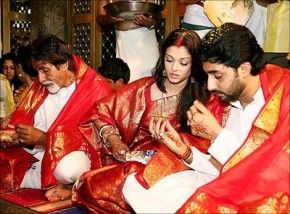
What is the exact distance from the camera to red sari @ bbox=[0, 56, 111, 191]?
3576mm

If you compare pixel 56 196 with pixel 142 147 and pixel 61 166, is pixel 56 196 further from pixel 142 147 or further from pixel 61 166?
pixel 142 147

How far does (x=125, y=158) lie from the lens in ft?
Result: 10.4

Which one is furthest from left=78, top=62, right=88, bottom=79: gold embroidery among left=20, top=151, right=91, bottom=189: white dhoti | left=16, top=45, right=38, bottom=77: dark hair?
left=16, top=45, right=38, bottom=77: dark hair

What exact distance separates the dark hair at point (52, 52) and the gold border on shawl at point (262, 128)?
184 cm

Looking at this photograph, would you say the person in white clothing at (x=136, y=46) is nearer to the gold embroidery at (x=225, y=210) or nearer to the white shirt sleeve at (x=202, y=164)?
the white shirt sleeve at (x=202, y=164)

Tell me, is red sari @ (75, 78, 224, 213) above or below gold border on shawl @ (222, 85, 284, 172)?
below

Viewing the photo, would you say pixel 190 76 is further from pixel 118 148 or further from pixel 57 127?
pixel 57 127

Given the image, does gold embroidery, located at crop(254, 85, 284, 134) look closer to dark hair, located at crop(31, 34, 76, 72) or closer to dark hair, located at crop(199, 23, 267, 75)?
dark hair, located at crop(199, 23, 267, 75)

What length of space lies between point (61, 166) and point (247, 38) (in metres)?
1.77

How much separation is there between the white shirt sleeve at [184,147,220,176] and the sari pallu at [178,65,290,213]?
0.40 metres

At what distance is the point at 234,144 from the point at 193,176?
0.43 meters

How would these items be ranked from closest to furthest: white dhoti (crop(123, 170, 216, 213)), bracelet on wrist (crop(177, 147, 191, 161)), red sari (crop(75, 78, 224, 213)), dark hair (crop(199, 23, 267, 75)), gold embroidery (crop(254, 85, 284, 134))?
gold embroidery (crop(254, 85, 284, 134)) → dark hair (crop(199, 23, 267, 75)) → white dhoti (crop(123, 170, 216, 213)) → bracelet on wrist (crop(177, 147, 191, 161)) → red sari (crop(75, 78, 224, 213))

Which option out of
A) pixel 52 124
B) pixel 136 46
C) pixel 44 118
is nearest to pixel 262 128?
pixel 52 124

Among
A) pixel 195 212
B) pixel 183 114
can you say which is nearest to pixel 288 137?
pixel 195 212
